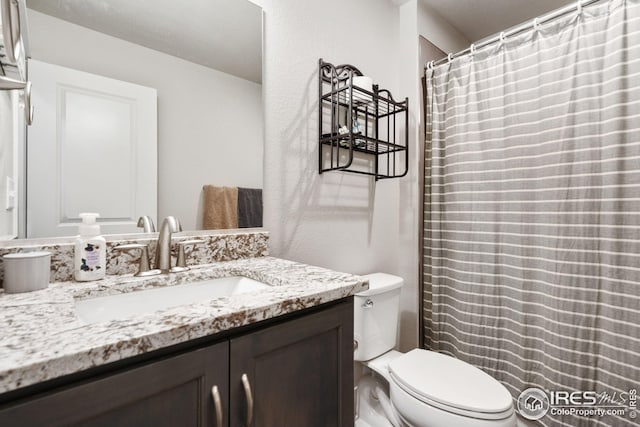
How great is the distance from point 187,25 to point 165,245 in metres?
0.78

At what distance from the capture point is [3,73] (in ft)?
2.46

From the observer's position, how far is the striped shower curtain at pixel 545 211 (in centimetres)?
120

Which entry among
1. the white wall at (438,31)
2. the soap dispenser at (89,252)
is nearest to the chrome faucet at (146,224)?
the soap dispenser at (89,252)

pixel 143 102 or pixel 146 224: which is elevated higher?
pixel 143 102

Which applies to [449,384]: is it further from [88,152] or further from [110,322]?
[88,152]

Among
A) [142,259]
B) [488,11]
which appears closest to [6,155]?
[142,259]

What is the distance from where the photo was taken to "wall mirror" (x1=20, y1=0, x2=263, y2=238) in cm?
83

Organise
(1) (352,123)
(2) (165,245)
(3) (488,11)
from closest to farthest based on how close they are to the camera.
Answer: (2) (165,245), (1) (352,123), (3) (488,11)

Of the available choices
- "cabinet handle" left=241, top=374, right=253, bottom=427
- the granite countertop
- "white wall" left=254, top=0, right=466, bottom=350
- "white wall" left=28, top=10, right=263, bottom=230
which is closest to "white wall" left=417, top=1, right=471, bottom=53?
"white wall" left=254, top=0, right=466, bottom=350

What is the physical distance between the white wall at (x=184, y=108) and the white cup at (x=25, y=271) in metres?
0.32

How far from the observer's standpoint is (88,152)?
87 centimetres

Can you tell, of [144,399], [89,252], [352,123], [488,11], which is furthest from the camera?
[488,11]

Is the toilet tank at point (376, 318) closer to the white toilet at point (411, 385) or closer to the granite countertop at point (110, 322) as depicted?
the white toilet at point (411, 385)

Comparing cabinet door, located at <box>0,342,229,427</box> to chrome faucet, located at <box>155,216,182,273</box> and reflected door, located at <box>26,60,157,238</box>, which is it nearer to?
chrome faucet, located at <box>155,216,182,273</box>
